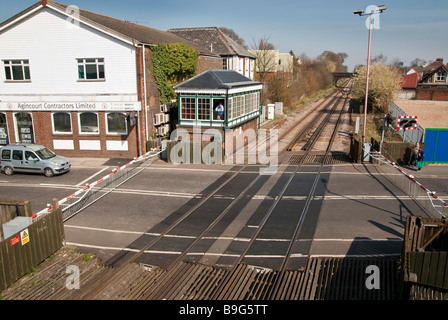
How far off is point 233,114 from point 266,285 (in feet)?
54.0

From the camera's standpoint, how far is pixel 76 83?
24203 millimetres

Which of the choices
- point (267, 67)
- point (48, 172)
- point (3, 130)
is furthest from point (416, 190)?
point (267, 67)

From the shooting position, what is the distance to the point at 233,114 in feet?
79.9

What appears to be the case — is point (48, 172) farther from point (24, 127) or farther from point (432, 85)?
point (432, 85)

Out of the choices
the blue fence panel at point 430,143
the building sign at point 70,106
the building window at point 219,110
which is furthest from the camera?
the building sign at point 70,106

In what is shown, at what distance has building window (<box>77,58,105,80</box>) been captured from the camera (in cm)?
2381

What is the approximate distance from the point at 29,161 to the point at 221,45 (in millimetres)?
29372

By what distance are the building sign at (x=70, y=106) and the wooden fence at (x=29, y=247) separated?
13.3 meters

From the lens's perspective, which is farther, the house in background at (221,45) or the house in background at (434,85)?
the house in background at (434,85)

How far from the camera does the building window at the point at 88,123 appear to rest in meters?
24.6

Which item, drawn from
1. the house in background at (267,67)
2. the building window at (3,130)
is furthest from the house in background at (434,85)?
the building window at (3,130)

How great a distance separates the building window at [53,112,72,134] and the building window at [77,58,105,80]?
2775 mm

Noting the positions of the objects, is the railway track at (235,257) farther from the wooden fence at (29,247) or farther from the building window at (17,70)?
the building window at (17,70)
